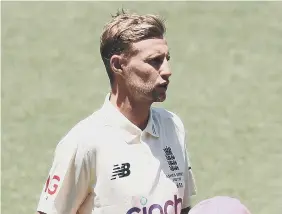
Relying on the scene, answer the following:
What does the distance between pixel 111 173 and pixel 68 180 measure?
16 centimetres

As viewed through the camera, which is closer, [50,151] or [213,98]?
[50,151]

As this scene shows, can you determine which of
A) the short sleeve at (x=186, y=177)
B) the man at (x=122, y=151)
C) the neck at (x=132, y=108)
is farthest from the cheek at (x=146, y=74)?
the short sleeve at (x=186, y=177)

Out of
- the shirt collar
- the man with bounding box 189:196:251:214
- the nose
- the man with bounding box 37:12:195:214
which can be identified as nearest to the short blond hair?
the man with bounding box 37:12:195:214

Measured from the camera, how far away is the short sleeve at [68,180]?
326 centimetres

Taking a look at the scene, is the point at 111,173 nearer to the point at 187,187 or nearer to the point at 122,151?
the point at 122,151

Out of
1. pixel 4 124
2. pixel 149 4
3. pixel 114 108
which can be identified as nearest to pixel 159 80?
pixel 114 108

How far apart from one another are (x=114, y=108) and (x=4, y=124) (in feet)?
15.5

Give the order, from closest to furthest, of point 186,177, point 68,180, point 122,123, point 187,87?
point 68,180
point 122,123
point 186,177
point 187,87

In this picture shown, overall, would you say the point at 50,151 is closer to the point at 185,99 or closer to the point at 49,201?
the point at 185,99

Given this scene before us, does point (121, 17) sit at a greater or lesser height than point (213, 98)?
greater

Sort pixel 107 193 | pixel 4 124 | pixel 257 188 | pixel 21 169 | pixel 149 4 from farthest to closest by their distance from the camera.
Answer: pixel 149 4
pixel 4 124
pixel 21 169
pixel 257 188
pixel 107 193

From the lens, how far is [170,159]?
345 centimetres

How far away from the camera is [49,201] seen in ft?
10.9

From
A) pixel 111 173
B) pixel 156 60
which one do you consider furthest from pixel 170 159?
pixel 156 60
